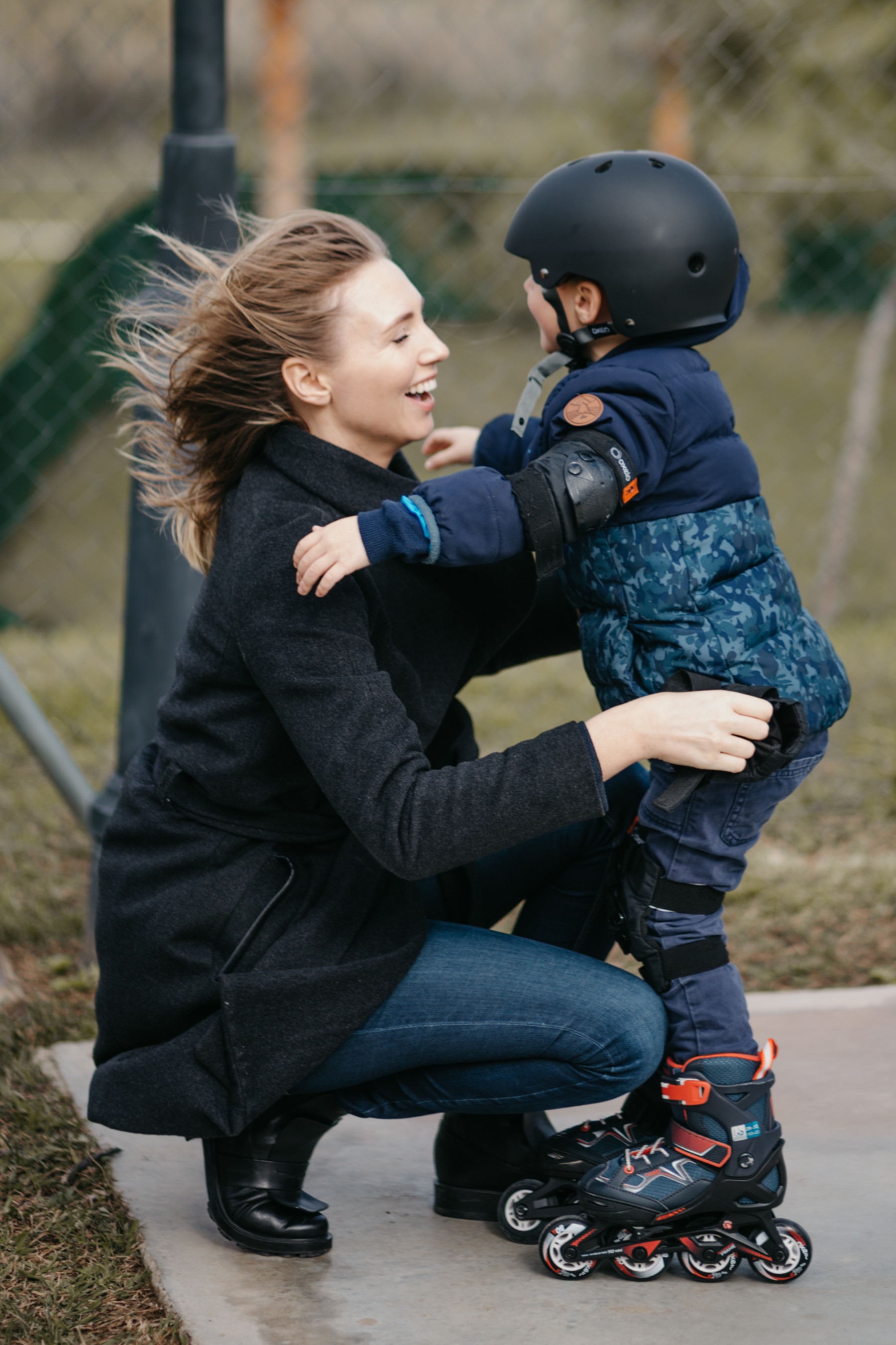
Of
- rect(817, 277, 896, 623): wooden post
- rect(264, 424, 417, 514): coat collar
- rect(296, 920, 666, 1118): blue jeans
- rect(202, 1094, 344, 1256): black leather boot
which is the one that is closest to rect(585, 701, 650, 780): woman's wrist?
rect(296, 920, 666, 1118): blue jeans

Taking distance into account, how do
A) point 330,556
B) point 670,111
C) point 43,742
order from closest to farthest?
point 330,556 < point 43,742 < point 670,111

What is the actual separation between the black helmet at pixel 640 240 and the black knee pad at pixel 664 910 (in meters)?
0.76

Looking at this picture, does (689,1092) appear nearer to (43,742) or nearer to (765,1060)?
(765,1060)

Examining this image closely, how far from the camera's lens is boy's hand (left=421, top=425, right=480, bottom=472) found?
2.61 m

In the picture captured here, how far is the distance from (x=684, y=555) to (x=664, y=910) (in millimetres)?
495

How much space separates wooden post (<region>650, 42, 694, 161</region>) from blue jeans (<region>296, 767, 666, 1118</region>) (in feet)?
17.1

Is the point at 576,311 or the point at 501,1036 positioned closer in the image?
the point at 501,1036

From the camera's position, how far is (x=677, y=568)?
6.75 feet

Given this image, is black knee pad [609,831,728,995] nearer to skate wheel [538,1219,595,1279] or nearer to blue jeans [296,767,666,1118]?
blue jeans [296,767,666,1118]

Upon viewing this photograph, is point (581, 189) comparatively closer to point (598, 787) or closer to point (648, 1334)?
point (598, 787)

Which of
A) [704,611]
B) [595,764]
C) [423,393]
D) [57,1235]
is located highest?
[423,393]

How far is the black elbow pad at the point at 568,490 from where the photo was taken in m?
1.92

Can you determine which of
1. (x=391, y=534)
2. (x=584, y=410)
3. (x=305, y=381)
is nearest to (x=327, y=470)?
(x=305, y=381)

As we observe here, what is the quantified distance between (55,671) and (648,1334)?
14.3 ft
